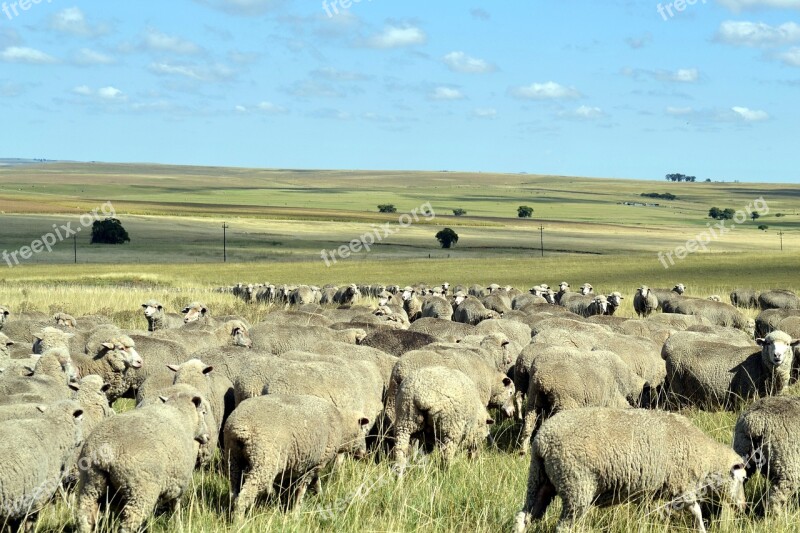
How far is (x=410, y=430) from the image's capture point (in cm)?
903

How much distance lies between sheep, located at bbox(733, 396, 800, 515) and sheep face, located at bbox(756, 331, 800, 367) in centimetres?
358

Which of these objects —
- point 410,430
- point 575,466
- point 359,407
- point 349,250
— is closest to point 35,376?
point 359,407

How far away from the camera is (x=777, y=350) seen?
1155 centimetres

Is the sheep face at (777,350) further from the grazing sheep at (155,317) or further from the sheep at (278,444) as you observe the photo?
the grazing sheep at (155,317)

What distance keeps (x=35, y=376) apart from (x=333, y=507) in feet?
13.9

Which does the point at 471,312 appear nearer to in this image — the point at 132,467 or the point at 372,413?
the point at 372,413

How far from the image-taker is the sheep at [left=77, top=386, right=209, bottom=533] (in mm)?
6852

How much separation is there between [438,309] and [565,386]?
46.6ft

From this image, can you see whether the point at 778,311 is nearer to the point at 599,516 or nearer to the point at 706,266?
the point at 599,516

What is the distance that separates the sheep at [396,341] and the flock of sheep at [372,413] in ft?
0.11

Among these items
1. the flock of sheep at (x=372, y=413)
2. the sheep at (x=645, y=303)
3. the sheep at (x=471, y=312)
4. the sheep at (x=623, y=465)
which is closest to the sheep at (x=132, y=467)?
the flock of sheep at (x=372, y=413)

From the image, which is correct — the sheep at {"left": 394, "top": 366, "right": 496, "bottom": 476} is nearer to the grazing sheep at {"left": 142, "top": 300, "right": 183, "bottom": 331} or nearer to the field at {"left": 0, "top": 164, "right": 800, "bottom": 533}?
the field at {"left": 0, "top": 164, "right": 800, "bottom": 533}

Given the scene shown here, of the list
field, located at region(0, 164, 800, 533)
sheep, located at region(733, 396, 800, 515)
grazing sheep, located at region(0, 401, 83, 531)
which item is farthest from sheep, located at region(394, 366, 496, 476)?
grazing sheep, located at region(0, 401, 83, 531)

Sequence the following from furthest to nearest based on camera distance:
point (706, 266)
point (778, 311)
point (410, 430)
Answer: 1. point (706, 266)
2. point (778, 311)
3. point (410, 430)
